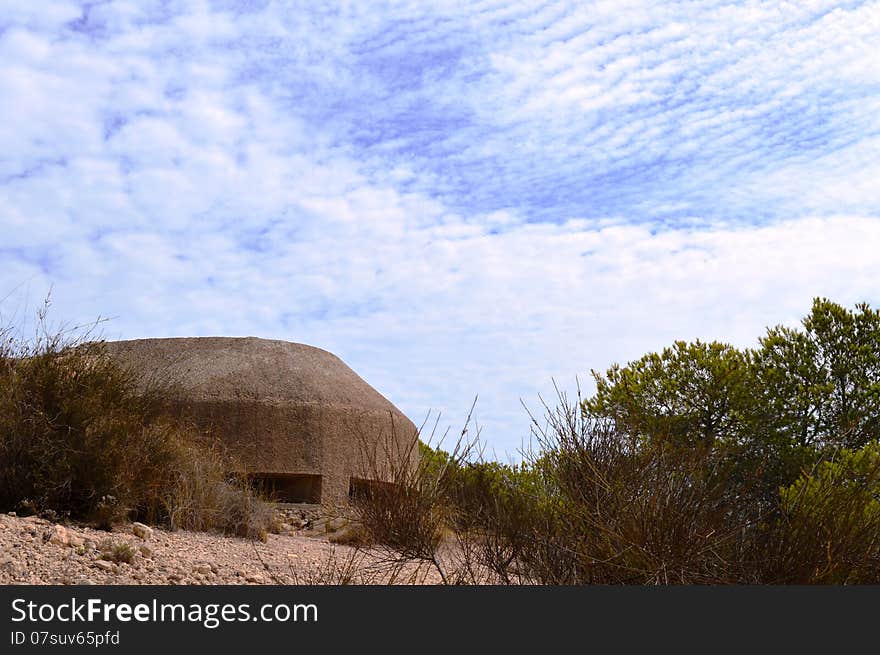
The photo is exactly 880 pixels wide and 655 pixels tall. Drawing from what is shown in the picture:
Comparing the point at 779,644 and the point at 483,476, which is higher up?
the point at 483,476

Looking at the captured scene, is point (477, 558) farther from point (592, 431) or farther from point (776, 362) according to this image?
point (776, 362)

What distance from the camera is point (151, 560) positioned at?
25.8 feet

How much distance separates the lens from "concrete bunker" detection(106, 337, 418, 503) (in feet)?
46.1

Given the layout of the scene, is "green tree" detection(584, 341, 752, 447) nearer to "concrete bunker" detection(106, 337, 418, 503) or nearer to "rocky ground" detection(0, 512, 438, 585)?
"concrete bunker" detection(106, 337, 418, 503)

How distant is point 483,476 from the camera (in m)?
7.46

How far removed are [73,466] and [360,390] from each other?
705cm

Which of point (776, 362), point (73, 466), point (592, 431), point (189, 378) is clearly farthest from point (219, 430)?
point (776, 362)

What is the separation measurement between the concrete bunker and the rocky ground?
4.01m

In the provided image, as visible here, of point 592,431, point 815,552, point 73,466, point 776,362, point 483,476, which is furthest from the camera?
point 776,362

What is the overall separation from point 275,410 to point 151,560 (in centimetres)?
645

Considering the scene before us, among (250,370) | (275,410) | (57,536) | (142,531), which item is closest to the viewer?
(57,536)

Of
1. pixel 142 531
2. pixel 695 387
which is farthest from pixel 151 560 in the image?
pixel 695 387

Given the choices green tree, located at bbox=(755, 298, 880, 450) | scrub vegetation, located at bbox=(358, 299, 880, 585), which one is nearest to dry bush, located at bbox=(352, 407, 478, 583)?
scrub vegetation, located at bbox=(358, 299, 880, 585)

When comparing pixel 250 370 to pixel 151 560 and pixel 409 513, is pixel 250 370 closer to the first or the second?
pixel 151 560
